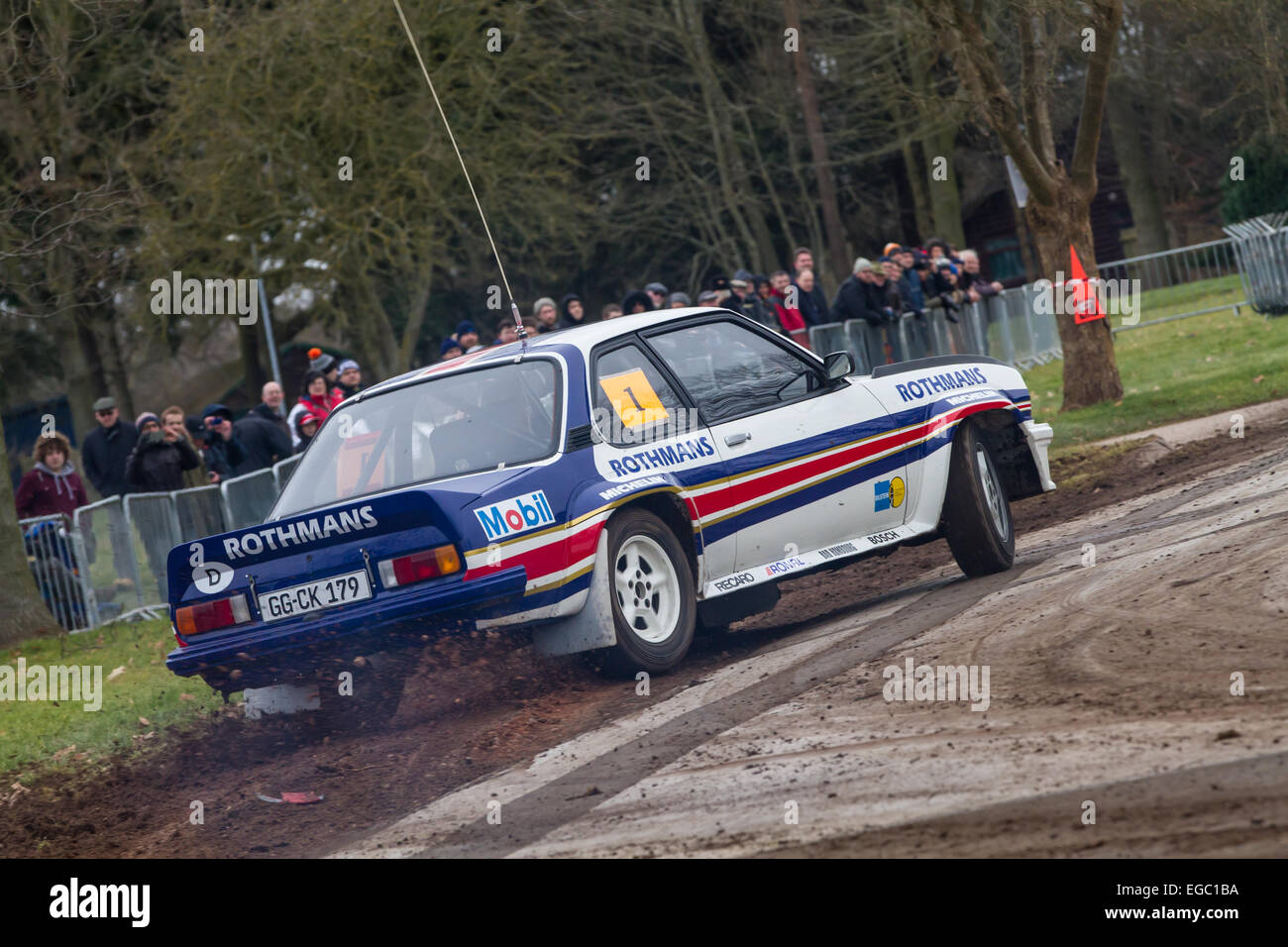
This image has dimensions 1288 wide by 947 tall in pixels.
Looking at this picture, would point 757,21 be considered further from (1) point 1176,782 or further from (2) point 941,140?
(1) point 1176,782

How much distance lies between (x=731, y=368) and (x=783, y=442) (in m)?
0.52

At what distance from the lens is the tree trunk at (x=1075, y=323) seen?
16.1 meters

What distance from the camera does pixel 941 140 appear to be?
36.2 m

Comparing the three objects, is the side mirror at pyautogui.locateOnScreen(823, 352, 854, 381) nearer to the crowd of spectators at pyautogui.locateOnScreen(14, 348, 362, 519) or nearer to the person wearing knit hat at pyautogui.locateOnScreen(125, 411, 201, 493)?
the crowd of spectators at pyautogui.locateOnScreen(14, 348, 362, 519)

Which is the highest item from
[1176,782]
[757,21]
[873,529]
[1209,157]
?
[757,21]

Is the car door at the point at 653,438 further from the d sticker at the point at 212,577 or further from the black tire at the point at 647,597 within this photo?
the d sticker at the point at 212,577

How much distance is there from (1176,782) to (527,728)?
129 inches

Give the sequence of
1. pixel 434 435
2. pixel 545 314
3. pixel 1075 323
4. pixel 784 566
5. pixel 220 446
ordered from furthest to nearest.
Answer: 1. pixel 1075 323
2. pixel 220 446
3. pixel 545 314
4. pixel 784 566
5. pixel 434 435

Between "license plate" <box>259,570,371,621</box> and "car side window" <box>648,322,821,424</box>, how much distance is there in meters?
2.10

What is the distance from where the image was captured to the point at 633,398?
26.0 feet

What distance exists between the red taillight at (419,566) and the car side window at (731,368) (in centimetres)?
184

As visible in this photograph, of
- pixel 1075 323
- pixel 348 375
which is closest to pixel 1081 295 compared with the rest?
pixel 1075 323

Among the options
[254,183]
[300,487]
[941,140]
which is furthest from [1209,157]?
[300,487]

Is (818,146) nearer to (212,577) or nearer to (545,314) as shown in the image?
(545,314)
